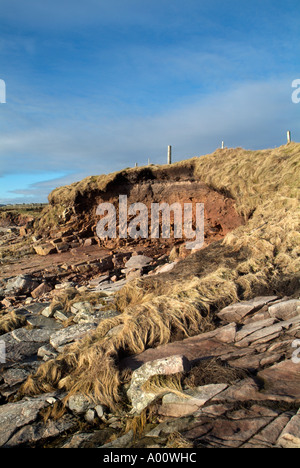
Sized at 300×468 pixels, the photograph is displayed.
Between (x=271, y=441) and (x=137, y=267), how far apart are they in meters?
8.70

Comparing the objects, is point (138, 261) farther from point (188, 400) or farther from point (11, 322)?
point (188, 400)

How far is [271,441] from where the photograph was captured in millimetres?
2518

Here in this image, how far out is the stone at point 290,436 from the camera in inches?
95.3

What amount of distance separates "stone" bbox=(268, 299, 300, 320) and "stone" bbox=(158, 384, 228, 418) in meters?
1.83

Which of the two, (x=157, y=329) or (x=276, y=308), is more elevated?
(x=276, y=308)

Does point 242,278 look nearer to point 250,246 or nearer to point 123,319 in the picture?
point 250,246

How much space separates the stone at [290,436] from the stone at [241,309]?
2551 mm

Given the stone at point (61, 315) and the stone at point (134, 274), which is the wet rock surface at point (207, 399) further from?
the stone at point (134, 274)

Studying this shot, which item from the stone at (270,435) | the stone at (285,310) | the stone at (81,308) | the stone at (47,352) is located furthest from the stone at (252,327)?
the stone at (81,308)

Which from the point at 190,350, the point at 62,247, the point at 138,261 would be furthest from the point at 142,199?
the point at 190,350

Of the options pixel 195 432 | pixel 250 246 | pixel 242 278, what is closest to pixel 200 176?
pixel 250 246

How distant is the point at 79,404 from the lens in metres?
4.23

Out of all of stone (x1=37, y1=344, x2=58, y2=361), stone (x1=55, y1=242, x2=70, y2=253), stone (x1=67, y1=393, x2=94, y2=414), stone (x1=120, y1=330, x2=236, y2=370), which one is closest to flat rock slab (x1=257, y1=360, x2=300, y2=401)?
stone (x1=120, y1=330, x2=236, y2=370)

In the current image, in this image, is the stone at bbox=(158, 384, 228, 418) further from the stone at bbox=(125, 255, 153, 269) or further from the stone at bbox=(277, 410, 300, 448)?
the stone at bbox=(125, 255, 153, 269)
